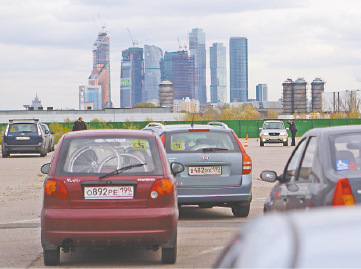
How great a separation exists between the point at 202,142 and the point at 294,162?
3.76 meters

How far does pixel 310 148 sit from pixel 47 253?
113 inches

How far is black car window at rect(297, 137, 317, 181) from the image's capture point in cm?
532

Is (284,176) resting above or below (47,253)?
above

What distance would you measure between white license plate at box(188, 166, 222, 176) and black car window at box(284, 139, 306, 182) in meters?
3.01

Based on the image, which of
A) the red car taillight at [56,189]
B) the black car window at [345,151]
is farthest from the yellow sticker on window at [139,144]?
the black car window at [345,151]

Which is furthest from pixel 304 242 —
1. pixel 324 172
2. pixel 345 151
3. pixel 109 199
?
pixel 109 199

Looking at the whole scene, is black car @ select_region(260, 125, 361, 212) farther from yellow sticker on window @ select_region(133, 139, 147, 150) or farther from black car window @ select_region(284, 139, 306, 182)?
yellow sticker on window @ select_region(133, 139, 147, 150)

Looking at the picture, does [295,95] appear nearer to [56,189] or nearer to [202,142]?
[202,142]

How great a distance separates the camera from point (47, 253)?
20.6ft

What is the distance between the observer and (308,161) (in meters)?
5.44

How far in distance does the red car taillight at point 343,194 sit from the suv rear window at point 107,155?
222cm

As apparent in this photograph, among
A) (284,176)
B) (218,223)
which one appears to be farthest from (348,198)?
(218,223)

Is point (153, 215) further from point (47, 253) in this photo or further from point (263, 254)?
point (263, 254)

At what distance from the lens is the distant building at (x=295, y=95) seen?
194 meters
